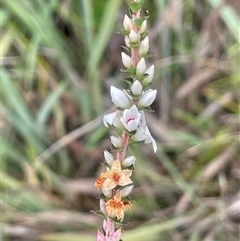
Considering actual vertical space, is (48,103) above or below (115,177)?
above

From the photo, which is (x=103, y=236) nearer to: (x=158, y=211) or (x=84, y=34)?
(x=158, y=211)

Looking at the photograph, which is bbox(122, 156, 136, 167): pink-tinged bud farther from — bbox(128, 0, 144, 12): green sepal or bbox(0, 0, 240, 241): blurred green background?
bbox(0, 0, 240, 241): blurred green background

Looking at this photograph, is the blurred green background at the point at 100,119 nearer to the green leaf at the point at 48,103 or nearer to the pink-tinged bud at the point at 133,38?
the green leaf at the point at 48,103

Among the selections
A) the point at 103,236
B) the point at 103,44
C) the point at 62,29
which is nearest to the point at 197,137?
the point at 103,44

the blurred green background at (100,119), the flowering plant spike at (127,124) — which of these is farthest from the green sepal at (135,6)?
the blurred green background at (100,119)

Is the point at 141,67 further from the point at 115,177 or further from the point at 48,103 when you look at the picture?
the point at 48,103

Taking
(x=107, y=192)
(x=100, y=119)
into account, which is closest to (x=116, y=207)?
(x=107, y=192)

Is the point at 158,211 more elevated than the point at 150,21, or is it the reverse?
the point at 150,21
